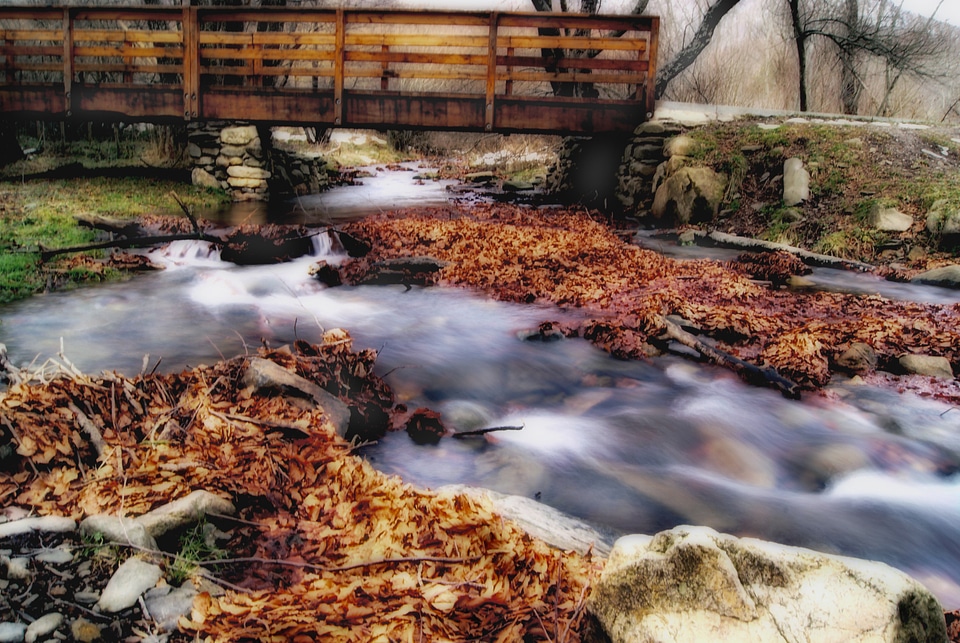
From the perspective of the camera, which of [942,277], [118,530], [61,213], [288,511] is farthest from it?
[61,213]

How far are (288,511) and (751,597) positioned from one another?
209 cm

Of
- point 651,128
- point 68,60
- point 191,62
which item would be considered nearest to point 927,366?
point 651,128

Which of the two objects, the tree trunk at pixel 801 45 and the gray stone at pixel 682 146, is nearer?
the gray stone at pixel 682 146

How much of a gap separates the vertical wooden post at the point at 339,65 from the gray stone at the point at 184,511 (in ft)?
37.6

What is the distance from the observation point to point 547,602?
2482 mm

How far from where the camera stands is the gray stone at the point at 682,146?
41.2ft

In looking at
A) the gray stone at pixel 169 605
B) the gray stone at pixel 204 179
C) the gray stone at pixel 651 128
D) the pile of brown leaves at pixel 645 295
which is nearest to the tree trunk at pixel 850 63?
the gray stone at pixel 651 128

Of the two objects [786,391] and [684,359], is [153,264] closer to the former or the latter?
[684,359]

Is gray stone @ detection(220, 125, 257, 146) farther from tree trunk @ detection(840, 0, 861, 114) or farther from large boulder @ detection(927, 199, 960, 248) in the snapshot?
tree trunk @ detection(840, 0, 861, 114)

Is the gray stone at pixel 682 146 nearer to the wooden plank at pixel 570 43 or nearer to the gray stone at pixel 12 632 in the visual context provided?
the wooden plank at pixel 570 43

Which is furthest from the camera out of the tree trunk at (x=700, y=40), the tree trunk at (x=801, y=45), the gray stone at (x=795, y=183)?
the tree trunk at (x=801, y=45)

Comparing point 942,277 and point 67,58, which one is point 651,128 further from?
point 67,58

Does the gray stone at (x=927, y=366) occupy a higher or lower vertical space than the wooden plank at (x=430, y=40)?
lower

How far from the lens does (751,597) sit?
2.01 m
